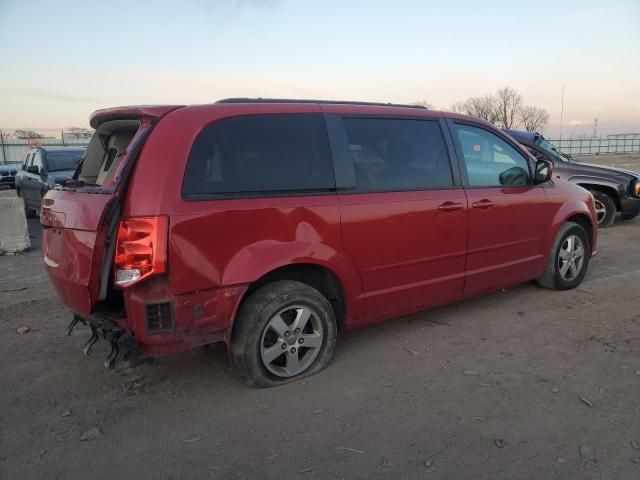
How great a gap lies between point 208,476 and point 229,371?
116cm

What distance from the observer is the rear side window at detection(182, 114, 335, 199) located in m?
3.05

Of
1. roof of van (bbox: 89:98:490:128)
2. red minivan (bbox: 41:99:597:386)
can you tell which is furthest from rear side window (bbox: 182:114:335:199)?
roof of van (bbox: 89:98:490:128)

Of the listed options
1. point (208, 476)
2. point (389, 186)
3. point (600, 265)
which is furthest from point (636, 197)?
point (208, 476)

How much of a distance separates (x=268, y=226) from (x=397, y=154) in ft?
4.33

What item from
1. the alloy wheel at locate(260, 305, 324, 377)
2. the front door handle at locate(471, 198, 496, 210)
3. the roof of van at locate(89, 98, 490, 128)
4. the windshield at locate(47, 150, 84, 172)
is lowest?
the alloy wheel at locate(260, 305, 324, 377)

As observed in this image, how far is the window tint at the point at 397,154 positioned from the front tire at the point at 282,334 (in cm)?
92

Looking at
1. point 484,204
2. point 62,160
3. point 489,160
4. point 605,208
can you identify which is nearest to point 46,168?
point 62,160

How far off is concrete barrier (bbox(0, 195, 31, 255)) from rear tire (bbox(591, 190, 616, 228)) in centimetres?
985

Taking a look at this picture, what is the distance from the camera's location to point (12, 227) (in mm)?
7883

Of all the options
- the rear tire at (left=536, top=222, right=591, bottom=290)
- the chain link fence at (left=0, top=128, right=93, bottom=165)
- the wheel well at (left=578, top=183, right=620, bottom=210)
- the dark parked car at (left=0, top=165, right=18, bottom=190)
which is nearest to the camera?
the rear tire at (left=536, top=222, right=591, bottom=290)

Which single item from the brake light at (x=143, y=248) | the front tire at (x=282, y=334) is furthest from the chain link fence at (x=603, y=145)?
the brake light at (x=143, y=248)

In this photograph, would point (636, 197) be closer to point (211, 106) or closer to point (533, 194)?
point (533, 194)

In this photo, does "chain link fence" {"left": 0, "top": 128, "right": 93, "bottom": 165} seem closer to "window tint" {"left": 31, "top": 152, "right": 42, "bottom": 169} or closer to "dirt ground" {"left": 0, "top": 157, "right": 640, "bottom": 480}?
"window tint" {"left": 31, "top": 152, "right": 42, "bottom": 169}

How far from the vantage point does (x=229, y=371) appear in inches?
143
